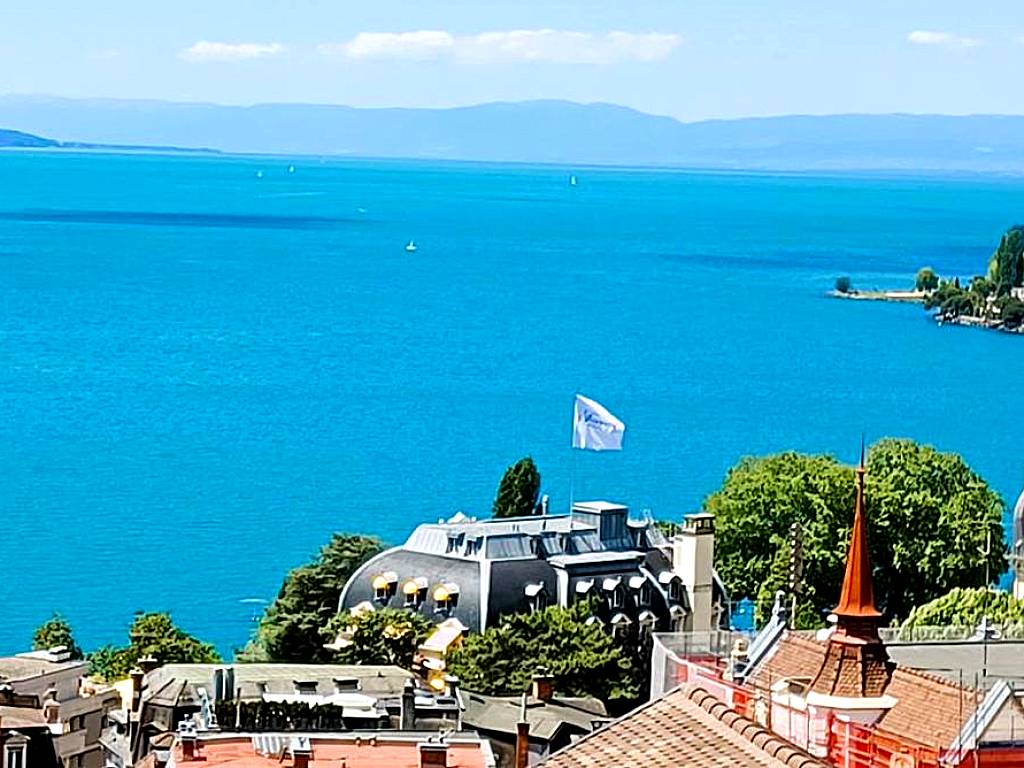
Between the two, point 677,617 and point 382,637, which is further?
point 677,617

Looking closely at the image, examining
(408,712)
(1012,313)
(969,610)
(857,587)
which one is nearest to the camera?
(857,587)

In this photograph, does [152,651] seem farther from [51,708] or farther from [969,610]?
[969,610]

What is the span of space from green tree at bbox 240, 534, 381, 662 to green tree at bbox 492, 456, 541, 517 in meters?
5.15

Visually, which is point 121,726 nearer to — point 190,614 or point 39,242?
point 190,614

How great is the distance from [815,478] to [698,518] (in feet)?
22.7

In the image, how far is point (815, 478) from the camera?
152 ft

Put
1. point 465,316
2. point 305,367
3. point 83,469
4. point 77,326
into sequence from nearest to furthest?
point 83,469 < point 305,367 < point 77,326 < point 465,316

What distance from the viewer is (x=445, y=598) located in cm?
3722

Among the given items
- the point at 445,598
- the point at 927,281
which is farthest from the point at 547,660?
the point at 927,281

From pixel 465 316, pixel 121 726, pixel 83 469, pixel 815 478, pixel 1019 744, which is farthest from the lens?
pixel 465 316

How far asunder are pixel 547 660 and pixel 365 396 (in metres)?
64.7

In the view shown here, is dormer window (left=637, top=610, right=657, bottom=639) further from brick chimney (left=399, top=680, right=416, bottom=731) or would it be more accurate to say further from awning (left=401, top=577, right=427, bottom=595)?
brick chimney (left=399, top=680, right=416, bottom=731)

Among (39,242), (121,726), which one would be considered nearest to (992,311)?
(39,242)

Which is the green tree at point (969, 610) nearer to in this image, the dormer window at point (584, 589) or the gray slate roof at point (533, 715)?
the dormer window at point (584, 589)
